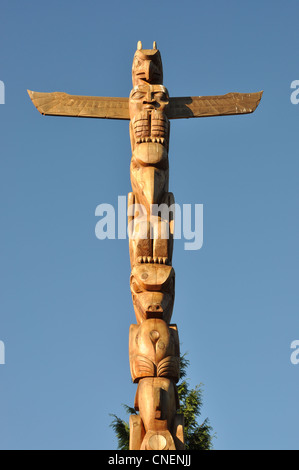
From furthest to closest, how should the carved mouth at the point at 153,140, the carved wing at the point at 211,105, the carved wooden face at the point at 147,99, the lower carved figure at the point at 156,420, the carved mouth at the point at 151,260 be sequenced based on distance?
the carved wing at the point at 211,105
the carved wooden face at the point at 147,99
the carved mouth at the point at 153,140
the carved mouth at the point at 151,260
the lower carved figure at the point at 156,420

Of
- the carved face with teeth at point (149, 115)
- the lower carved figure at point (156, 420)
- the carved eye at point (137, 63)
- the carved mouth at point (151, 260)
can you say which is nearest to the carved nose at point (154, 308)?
the carved mouth at point (151, 260)

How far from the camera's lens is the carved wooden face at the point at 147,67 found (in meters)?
12.2

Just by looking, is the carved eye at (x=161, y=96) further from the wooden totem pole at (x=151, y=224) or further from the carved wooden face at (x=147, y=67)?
the carved wooden face at (x=147, y=67)

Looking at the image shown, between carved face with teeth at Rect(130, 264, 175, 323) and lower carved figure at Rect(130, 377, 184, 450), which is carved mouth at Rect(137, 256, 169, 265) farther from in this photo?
lower carved figure at Rect(130, 377, 184, 450)

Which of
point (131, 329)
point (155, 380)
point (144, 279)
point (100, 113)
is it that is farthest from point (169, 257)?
point (100, 113)

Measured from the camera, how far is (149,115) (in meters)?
11.7

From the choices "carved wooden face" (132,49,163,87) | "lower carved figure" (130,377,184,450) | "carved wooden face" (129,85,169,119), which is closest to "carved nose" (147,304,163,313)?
"lower carved figure" (130,377,184,450)

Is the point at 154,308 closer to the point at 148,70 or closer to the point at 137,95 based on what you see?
the point at 137,95

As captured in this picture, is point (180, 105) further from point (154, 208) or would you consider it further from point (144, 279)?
point (144, 279)

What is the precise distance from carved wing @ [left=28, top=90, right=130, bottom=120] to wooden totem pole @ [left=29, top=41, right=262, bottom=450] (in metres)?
0.02

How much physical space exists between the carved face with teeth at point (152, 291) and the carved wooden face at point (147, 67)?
3.75 metres
